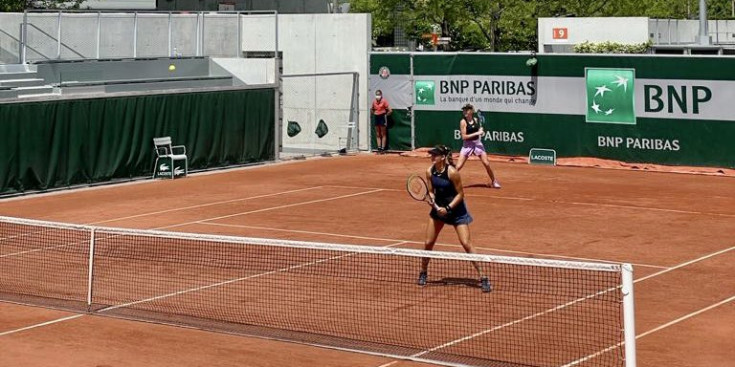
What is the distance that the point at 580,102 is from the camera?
3409 centimetres

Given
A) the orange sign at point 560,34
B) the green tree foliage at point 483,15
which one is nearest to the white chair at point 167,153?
the orange sign at point 560,34

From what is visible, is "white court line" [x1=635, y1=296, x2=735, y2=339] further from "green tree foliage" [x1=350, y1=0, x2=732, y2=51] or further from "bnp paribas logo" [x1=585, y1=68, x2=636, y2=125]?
"green tree foliage" [x1=350, y1=0, x2=732, y2=51]

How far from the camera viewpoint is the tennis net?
46.0 ft

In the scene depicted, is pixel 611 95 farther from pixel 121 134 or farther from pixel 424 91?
pixel 121 134

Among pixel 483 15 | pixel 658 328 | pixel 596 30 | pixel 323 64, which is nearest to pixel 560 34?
pixel 596 30

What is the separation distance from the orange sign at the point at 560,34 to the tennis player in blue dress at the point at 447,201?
3193 centimetres

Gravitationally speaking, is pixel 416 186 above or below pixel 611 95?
below

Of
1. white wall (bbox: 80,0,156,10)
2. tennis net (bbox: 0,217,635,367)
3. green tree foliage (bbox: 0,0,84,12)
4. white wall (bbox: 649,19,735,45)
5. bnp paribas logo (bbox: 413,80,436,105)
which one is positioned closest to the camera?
tennis net (bbox: 0,217,635,367)

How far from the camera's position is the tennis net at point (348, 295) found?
14.0 meters

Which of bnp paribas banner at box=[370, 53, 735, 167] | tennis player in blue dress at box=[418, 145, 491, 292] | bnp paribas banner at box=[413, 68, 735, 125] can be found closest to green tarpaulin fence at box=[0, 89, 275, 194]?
bnp paribas banner at box=[370, 53, 735, 167]

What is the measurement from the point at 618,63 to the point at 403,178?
6859mm

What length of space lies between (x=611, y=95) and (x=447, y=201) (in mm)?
17475

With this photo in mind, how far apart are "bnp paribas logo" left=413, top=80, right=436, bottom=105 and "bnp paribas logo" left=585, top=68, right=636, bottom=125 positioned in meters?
5.20

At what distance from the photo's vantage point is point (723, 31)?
223ft
